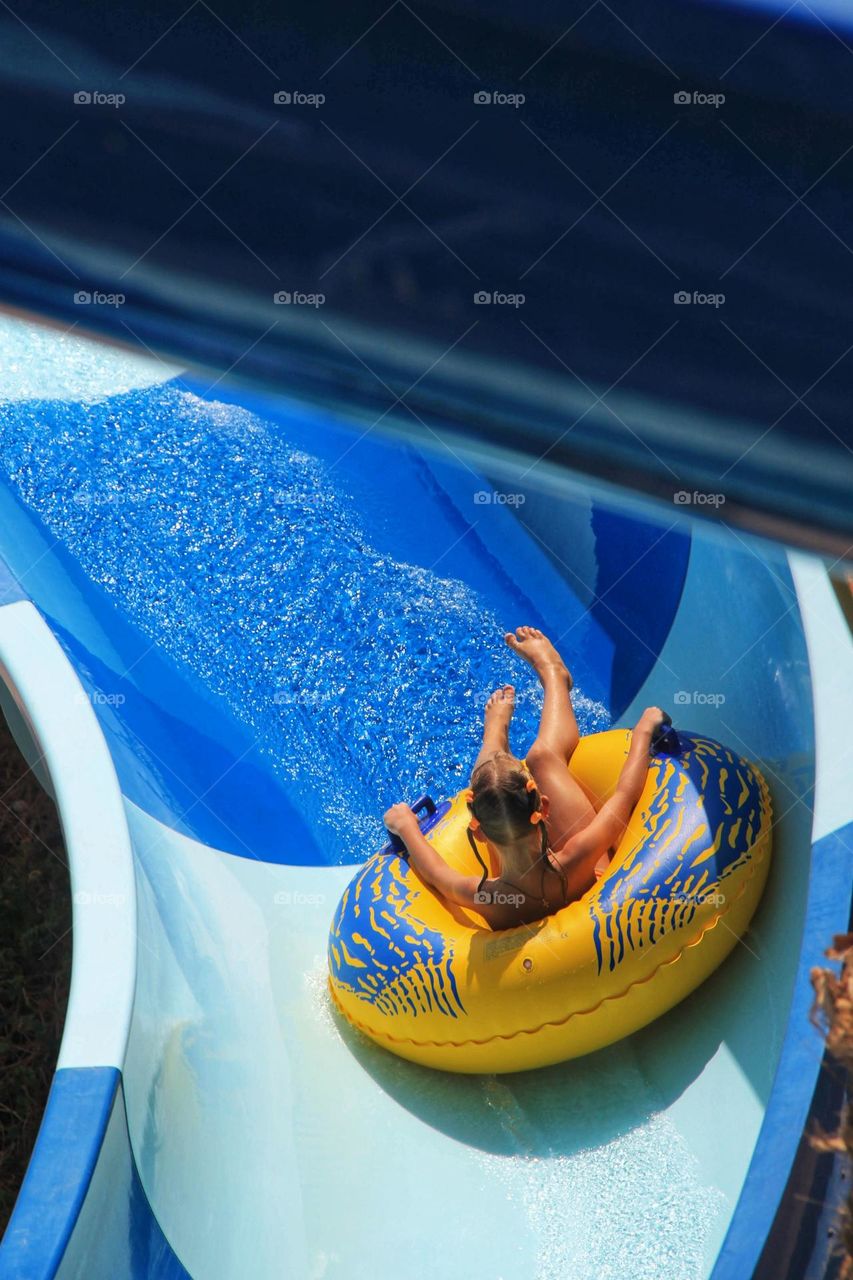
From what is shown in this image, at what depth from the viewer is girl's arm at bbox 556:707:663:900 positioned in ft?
7.27

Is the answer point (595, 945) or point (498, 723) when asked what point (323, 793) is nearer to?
point (498, 723)

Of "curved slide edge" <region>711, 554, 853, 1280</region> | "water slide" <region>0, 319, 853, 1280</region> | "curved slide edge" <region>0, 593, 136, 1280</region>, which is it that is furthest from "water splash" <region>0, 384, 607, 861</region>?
"curved slide edge" <region>711, 554, 853, 1280</region>

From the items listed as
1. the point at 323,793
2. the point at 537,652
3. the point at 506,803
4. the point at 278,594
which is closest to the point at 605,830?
the point at 506,803

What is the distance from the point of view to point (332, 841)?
2.85 meters

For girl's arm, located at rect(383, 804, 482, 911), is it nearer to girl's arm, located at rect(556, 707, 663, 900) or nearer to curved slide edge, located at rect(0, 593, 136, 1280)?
girl's arm, located at rect(556, 707, 663, 900)

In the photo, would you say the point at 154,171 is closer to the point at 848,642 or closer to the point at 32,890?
the point at 848,642

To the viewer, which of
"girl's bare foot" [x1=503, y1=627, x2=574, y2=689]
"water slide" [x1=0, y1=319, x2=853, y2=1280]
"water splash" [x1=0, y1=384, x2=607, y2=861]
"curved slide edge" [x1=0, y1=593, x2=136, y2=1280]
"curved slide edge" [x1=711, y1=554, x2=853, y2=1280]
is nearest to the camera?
"curved slide edge" [x1=711, y1=554, x2=853, y2=1280]

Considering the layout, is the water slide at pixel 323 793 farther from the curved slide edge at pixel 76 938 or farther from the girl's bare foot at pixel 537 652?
the girl's bare foot at pixel 537 652

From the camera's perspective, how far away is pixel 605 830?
2230mm

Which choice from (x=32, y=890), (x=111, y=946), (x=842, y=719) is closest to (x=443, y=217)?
(x=842, y=719)

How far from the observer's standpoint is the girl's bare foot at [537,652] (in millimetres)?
2652

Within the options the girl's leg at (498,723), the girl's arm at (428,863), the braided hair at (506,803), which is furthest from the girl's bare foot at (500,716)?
the braided hair at (506,803)

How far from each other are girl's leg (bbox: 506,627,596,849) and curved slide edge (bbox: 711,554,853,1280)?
1.60 ft

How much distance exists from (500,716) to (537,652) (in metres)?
0.19
